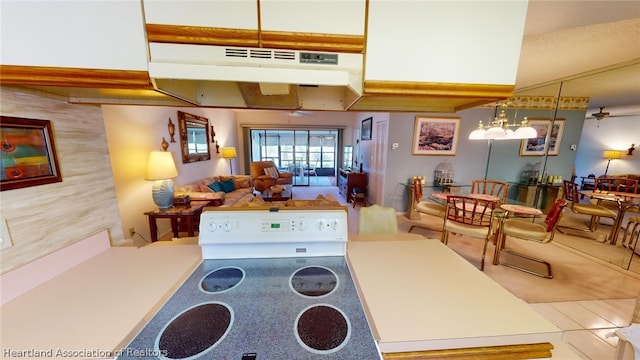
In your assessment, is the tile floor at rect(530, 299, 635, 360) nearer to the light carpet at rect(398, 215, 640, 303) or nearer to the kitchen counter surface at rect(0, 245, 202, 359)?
the light carpet at rect(398, 215, 640, 303)

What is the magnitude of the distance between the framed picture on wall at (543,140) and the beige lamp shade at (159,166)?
6.14 metres

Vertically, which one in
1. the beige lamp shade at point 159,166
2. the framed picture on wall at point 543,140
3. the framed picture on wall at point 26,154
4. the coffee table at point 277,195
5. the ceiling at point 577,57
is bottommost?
the coffee table at point 277,195

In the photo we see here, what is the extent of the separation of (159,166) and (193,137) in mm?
1791

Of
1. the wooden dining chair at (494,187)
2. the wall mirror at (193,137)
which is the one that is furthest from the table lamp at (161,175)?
the wooden dining chair at (494,187)

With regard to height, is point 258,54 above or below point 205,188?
above

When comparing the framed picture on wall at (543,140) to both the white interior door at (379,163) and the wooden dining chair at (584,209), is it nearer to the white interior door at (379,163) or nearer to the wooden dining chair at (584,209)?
the wooden dining chair at (584,209)

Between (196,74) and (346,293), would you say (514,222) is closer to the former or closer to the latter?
(346,293)

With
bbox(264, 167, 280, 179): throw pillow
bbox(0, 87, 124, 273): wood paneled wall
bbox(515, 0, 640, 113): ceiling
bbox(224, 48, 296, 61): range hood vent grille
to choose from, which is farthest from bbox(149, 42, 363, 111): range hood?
bbox(264, 167, 280, 179): throw pillow

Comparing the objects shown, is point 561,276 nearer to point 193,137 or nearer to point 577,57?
point 577,57

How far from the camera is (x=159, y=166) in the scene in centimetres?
256

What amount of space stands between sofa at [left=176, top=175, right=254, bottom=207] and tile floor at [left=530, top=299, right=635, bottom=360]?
3344mm

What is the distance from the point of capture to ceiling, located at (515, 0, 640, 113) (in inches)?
53.6

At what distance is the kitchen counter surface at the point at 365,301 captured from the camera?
62cm

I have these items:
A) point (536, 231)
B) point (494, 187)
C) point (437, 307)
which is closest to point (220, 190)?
point (437, 307)
